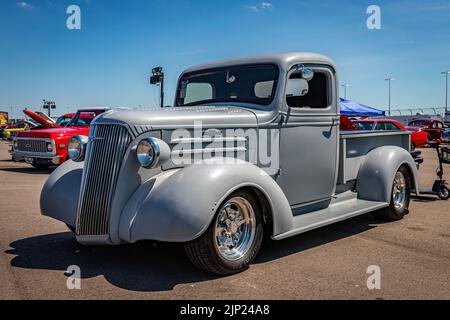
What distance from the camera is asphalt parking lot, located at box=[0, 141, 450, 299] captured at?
318 cm

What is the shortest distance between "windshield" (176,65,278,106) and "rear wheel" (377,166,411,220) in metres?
2.30

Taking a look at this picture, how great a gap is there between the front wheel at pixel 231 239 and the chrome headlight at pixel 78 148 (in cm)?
157

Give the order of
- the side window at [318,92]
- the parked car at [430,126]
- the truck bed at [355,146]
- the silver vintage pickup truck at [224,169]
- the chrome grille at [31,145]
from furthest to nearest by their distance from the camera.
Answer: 1. the parked car at [430,126]
2. the chrome grille at [31,145]
3. the truck bed at [355,146]
4. the side window at [318,92]
5. the silver vintage pickup truck at [224,169]

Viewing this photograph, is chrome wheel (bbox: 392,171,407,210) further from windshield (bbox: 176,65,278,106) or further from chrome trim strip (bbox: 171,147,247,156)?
chrome trim strip (bbox: 171,147,247,156)

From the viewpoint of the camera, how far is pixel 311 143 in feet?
15.1

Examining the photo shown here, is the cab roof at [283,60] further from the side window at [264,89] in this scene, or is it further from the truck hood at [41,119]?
the truck hood at [41,119]

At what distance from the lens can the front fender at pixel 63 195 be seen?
3.94 m

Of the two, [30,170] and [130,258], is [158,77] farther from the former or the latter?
[130,258]

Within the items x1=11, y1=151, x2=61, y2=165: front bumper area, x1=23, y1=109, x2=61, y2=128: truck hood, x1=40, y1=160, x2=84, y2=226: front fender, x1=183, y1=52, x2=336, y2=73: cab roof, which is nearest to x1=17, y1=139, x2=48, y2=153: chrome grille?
x1=11, y1=151, x2=61, y2=165: front bumper area

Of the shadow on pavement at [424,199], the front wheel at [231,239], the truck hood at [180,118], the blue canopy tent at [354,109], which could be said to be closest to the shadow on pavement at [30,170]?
the truck hood at [180,118]

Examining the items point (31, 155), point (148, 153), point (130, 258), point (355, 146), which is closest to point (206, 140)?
point (148, 153)
